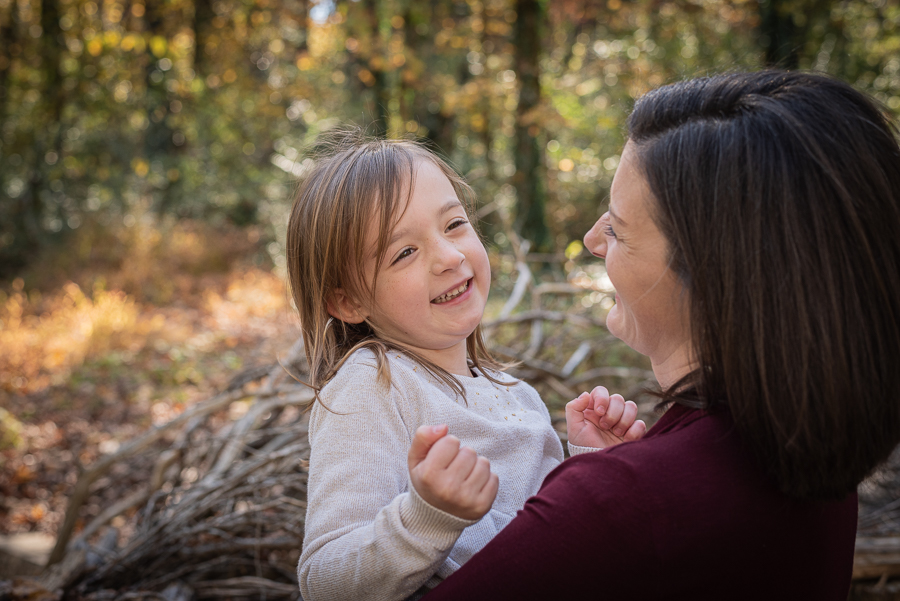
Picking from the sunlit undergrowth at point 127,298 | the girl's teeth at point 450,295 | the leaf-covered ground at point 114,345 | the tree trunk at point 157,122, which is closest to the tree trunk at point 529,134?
the leaf-covered ground at point 114,345

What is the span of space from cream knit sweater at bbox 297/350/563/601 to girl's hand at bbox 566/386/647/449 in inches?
3.4

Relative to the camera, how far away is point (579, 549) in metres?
0.90

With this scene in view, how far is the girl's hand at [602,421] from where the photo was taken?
1532 mm

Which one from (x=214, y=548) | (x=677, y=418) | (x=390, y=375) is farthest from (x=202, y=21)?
(x=677, y=418)

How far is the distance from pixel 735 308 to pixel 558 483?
0.39 meters

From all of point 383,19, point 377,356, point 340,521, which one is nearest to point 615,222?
point 377,356

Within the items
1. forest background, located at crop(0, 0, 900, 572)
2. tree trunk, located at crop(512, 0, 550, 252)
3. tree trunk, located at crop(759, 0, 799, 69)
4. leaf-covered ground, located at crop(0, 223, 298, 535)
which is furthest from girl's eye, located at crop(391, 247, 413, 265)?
tree trunk, located at crop(759, 0, 799, 69)

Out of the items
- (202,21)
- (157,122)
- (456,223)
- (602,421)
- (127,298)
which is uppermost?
(202,21)

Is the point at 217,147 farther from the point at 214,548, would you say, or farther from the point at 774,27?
the point at 214,548

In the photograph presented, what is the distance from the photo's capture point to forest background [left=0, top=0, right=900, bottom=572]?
261 inches

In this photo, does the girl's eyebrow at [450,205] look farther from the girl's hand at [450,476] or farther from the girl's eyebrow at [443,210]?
the girl's hand at [450,476]

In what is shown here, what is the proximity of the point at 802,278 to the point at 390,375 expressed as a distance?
2.79 feet

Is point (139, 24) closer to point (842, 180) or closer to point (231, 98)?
point (231, 98)

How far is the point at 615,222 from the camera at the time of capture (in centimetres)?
117
